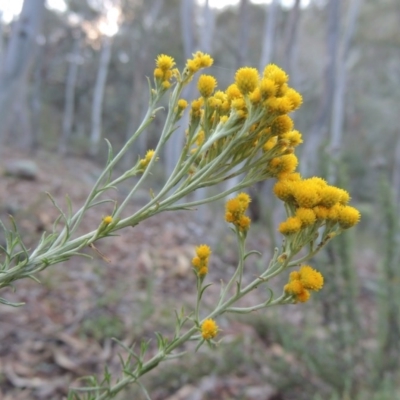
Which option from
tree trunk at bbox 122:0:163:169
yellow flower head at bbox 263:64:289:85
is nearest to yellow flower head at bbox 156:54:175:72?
yellow flower head at bbox 263:64:289:85

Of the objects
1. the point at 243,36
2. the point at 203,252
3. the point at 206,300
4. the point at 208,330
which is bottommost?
the point at 206,300

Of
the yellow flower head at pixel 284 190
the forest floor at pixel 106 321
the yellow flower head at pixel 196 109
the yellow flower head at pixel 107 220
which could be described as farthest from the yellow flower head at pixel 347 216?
the forest floor at pixel 106 321

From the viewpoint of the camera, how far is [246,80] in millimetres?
822

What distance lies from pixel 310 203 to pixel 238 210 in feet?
0.44

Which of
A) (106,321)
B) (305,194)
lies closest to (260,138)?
(305,194)

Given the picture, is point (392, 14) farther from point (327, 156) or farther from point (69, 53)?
point (327, 156)

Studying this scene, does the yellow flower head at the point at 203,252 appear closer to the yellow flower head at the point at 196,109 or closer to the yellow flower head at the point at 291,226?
the yellow flower head at the point at 291,226

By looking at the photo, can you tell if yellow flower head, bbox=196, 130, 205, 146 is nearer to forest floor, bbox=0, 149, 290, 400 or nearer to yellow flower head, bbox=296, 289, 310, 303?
yellow flower head, bbox=296, 289, 310, 303

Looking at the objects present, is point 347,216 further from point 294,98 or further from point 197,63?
point 197,63

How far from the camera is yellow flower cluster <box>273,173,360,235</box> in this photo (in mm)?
861

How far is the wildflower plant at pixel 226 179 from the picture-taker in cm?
80

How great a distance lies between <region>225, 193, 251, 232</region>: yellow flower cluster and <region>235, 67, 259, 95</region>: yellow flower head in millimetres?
197

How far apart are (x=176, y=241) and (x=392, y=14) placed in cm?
1601

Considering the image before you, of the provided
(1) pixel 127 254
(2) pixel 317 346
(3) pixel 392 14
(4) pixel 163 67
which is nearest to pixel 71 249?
(4) pixel 163 67
